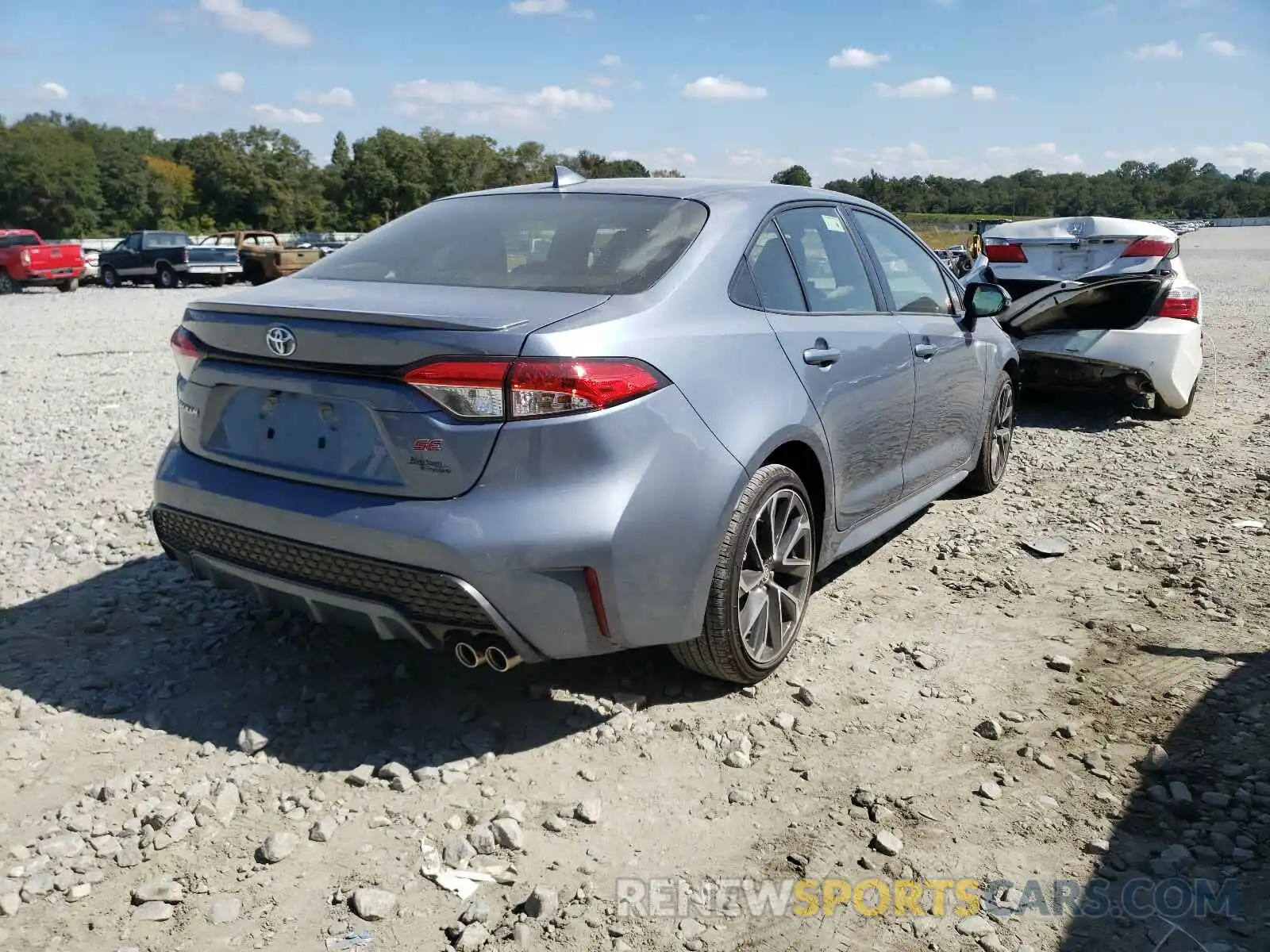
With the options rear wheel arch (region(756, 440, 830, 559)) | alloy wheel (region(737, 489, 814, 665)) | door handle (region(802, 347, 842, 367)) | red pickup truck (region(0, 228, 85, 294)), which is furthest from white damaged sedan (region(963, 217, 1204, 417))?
red pickup truck (region(0, 228, 85, 294))

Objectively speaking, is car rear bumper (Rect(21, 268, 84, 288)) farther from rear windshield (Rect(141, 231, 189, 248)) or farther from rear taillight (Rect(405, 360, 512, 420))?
rear taillight (Rect(405, 360, 512, 420))

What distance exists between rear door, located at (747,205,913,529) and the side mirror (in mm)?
1004

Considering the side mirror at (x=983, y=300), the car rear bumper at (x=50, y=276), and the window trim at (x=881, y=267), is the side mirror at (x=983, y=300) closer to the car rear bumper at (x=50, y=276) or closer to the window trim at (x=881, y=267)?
the window trim at (x=881, y=267)

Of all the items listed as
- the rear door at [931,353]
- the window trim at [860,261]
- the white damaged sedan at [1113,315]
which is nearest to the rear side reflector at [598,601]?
the window trim at [860,261]

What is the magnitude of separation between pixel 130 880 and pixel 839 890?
5.63ft

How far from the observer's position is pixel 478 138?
343ft

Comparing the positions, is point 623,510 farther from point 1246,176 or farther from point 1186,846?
point 1246,176

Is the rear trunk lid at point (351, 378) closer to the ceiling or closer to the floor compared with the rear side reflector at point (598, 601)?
closer to the ceiling

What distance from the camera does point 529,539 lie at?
2.71 m

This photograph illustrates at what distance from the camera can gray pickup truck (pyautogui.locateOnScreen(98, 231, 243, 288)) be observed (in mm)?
29125

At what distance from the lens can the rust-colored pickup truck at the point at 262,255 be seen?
29.2m

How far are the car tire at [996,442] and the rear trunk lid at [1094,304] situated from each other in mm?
1626

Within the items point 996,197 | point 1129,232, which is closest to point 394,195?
point 996,197

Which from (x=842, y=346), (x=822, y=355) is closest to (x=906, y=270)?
(x=842, y=346)
